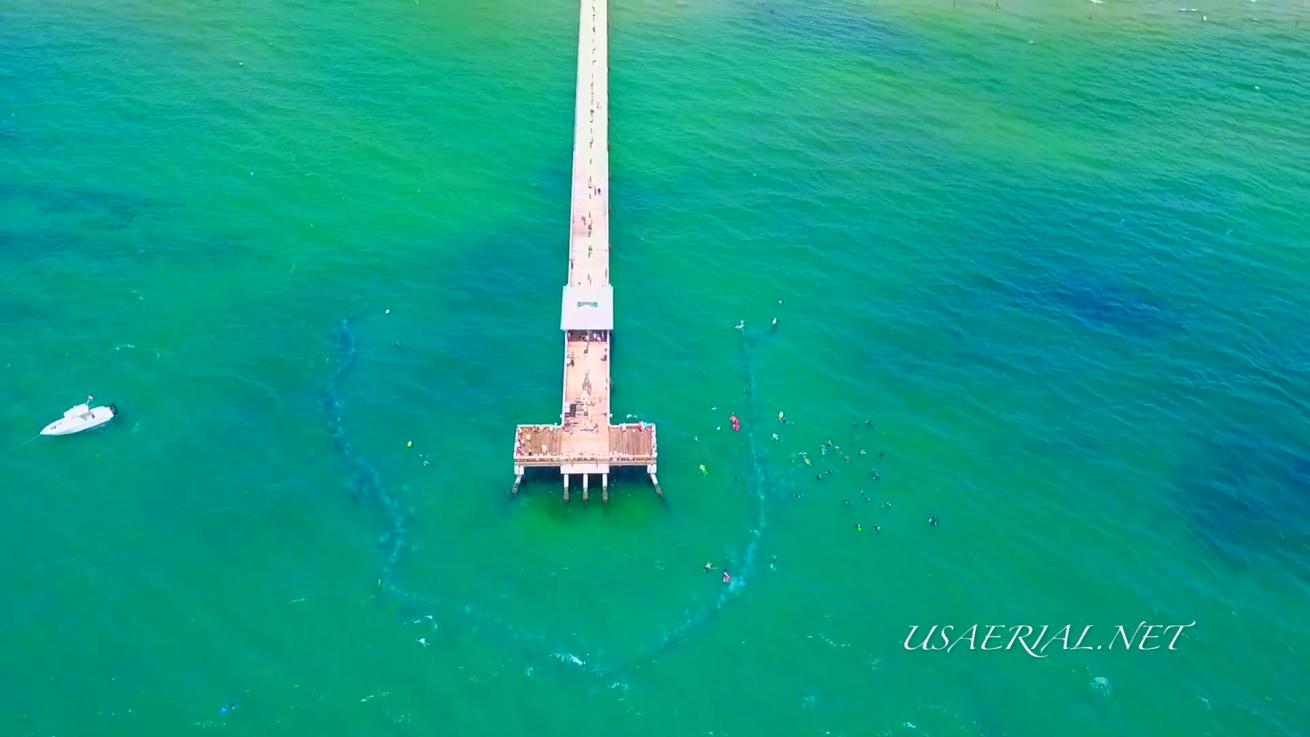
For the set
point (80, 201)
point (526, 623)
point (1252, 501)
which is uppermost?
point (80, 201)

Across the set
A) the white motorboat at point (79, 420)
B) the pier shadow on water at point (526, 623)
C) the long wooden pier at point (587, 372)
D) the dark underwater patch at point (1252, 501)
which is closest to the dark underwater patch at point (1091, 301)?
the dark underwater patch at point (1252, 501)

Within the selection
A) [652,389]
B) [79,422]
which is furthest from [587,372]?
[79,422]

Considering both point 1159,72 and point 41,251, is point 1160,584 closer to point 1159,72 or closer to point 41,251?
point 1159,72

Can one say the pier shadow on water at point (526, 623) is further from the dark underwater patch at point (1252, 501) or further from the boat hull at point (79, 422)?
the dark underwater patch at point (1252, 501)

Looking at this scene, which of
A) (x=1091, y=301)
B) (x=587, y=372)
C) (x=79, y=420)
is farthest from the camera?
(x=1091, y=301)

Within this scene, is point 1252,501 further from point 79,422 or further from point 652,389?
point 79,422

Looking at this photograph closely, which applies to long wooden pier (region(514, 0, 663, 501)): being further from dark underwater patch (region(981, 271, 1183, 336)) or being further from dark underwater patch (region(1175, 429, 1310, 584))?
dark underwater patch (region(1175, 429, 1310, 584))

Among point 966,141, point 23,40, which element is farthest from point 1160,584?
point 23,40
